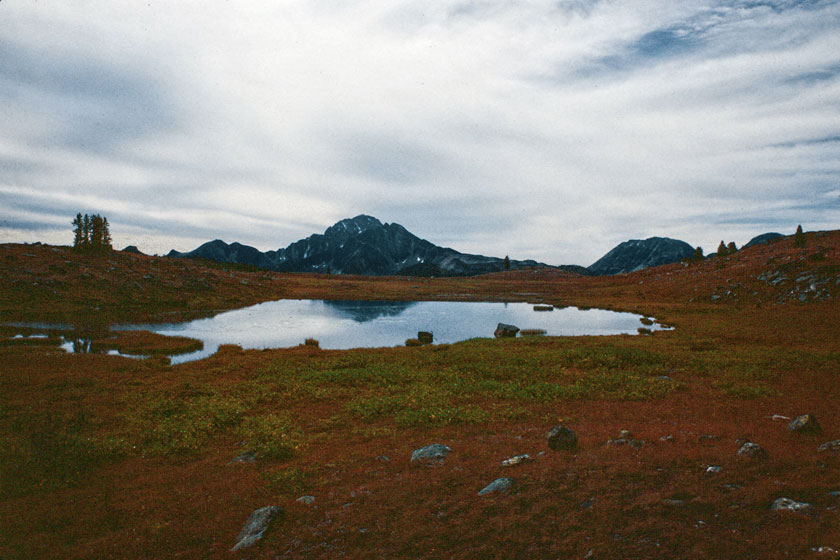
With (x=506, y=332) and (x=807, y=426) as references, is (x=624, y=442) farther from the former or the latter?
(x=506, y=332)

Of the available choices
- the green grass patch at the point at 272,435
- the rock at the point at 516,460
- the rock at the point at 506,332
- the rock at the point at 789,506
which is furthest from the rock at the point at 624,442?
the rock at the point at 506,332

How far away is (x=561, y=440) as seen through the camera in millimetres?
13688

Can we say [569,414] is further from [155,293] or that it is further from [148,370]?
[155,293]

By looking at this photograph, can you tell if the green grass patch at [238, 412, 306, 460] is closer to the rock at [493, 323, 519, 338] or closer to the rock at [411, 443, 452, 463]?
the rock at [411, 443, 452, 463]

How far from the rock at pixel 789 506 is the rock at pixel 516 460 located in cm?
590

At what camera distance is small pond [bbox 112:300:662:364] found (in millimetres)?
51938

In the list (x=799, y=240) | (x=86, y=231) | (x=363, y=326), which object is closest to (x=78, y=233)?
(x=86, y=231)

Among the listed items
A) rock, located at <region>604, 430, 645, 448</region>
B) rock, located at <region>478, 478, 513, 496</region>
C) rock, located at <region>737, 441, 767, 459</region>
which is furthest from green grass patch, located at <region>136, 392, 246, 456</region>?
rock, located at <region>737, 441, 767, 459</region>

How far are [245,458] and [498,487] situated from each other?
9811 mm

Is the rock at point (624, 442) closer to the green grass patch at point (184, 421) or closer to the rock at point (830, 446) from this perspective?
the rock at point (830, 446)

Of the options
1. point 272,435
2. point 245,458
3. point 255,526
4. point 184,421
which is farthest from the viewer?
point 184,421

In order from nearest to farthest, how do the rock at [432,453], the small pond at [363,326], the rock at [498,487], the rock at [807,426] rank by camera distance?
the rock at [498,487]
the rock at [432,453]
the rock at [807,426]
the small pond at [363,326]

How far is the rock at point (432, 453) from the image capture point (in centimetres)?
1350

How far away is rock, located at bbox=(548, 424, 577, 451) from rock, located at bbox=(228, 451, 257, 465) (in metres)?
10.9
